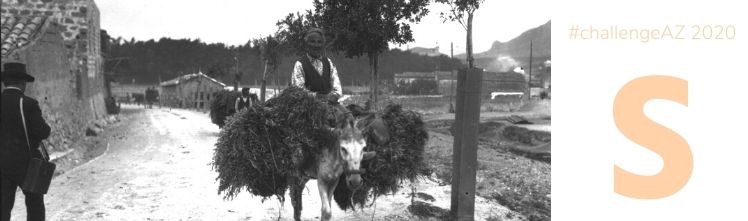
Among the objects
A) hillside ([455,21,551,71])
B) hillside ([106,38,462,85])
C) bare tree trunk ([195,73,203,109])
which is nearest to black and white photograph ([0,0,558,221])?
hillside ([106,38,462,85])

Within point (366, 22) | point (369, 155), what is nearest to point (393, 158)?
point (369, 155)

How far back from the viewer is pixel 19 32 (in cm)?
940

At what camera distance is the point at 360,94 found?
614 inches

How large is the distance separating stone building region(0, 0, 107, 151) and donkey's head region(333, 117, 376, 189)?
576 centimetres

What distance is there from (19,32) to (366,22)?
6178 mm

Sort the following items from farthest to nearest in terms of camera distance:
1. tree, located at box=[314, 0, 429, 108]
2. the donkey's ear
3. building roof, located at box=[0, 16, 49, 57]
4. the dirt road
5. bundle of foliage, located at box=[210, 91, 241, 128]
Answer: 1. bundle of foliage, located at box=[210, 91, 241, 128]
2. tree, located at box=[314, 0, 429, 108]
3. building roof, located at box=[0, 16, 49, 57]
4. the dirt road
5. the donkey's ear

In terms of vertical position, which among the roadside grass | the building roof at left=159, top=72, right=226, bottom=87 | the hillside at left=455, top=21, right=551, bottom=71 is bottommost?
the roadside grass

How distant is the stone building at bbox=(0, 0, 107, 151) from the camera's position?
364 inches

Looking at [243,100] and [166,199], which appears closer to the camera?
[166,199]

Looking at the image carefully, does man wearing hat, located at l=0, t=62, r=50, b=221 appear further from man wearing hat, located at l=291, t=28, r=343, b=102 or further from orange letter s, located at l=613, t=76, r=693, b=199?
orange letter s, located at l=613, t=76, r=693, b=199

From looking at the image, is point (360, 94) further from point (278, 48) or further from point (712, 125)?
point (712, 125)

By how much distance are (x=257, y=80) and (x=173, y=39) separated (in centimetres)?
1613

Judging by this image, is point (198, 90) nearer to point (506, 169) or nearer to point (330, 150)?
point (506, 169)

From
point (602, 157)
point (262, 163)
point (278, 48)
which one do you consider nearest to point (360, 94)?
point (278, 48)
